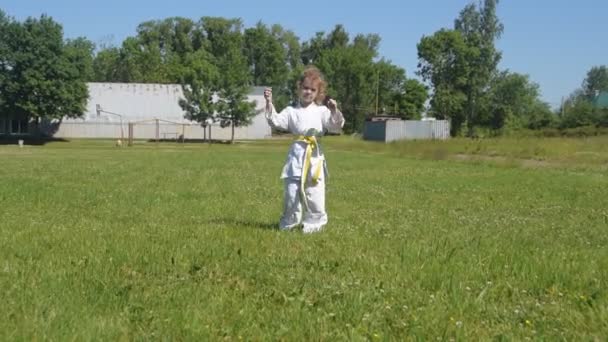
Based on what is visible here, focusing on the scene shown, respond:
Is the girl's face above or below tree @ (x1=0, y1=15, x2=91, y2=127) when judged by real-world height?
below

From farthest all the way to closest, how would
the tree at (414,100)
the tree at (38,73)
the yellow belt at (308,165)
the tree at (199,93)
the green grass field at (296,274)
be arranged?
the tree at (414,100)
the tree at (199,93)
the tree at (38,73)
the yellow belt at (308,165)
the green grass field at (296,274)

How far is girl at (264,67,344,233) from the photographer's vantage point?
8141mm

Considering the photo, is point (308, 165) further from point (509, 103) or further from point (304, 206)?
point (509, 103)

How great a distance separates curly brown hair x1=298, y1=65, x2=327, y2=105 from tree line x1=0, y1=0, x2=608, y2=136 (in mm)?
39945

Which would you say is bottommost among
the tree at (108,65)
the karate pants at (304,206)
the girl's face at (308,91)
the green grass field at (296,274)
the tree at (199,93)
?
the green grass field at (296,274)

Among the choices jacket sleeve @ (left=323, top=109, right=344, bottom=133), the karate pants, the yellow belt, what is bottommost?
the karate pants

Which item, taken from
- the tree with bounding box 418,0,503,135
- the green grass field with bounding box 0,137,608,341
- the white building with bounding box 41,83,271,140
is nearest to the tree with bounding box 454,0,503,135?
the tree with bounding box 418,0,503,135

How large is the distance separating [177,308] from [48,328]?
0.84m

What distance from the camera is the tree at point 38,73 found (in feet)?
235

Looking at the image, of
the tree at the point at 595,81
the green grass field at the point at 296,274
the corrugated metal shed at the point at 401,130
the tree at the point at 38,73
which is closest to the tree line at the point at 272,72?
the tree at the point at 38,73

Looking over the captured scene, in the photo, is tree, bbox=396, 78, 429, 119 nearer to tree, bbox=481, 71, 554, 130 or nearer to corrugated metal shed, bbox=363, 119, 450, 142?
tree, bbox=481, 71, 554, 130

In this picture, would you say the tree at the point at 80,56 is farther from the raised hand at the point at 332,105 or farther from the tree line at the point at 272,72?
the raised hand at the point at 332,105

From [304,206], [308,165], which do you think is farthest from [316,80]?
[304,206]

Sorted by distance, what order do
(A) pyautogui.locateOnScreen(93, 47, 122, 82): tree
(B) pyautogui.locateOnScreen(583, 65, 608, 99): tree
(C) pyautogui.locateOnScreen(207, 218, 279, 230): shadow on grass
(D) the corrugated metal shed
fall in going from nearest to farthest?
(C) pyautogui.locateOnScreen(207, 218, 279, 230): shadow on grass, (D) the corrugated metal shed, (A) pyautogui.locateOnScreen(93, 47, 122, 82): tree, (B) pyautogui.locateOnScreen(583, 65, 608, 99): tree
